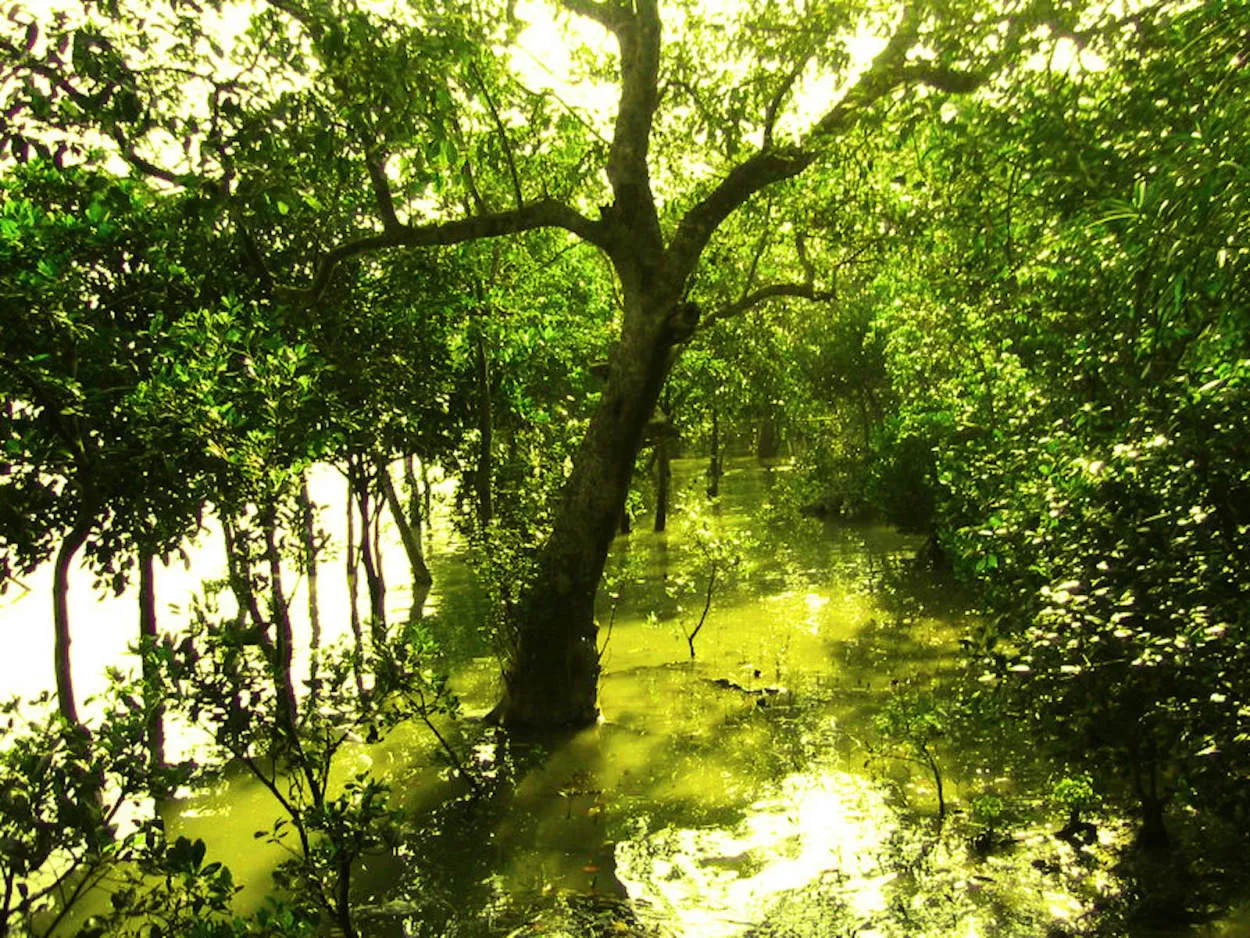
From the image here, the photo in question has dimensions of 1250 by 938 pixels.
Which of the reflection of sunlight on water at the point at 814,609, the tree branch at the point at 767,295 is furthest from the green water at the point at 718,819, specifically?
the tree branch at the point at 767,295

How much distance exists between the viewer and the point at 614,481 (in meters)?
11.1

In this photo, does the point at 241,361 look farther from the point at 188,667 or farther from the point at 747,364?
the point at 747,364

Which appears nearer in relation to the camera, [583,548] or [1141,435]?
[1141,435]

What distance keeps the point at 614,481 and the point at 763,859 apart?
509 cm

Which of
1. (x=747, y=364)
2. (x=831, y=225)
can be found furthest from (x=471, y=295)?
(x=747, y=364)

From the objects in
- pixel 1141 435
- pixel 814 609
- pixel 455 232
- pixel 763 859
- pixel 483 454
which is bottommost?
pixel 763 859

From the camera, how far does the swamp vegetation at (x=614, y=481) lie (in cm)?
438

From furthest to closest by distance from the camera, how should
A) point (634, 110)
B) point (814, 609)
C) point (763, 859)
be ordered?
point (814, 609) < point (634, 110) < point (763, 859)

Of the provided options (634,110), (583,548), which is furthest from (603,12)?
(583,548)

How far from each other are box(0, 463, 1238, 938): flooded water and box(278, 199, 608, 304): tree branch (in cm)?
484

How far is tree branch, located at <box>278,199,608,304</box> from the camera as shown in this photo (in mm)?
9727

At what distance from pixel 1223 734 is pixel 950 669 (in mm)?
9320

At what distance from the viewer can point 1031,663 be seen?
5.21m

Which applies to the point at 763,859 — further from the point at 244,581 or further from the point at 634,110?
the point at 634,110
